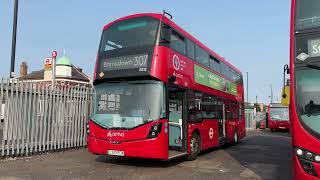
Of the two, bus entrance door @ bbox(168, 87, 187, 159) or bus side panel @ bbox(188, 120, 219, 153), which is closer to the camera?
bus entrance door @ bbox(168, 87, 187, 159)

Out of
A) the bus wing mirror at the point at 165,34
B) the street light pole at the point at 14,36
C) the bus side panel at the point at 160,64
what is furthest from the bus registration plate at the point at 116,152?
the street light pole at the point at 14,36

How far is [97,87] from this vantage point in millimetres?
11859

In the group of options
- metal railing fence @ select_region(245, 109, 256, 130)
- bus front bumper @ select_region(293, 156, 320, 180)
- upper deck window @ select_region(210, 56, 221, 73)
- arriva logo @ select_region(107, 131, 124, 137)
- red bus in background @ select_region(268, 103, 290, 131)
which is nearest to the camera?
bus front bumper @ select_region(293, 156, 320, 180)

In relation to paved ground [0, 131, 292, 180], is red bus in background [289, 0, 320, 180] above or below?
above

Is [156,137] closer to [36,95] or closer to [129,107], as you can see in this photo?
[129,107]

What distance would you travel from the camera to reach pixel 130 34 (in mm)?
11648

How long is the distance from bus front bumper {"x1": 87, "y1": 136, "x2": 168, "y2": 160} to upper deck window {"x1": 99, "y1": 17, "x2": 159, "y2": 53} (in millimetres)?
2635

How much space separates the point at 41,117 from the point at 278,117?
29.0 metres

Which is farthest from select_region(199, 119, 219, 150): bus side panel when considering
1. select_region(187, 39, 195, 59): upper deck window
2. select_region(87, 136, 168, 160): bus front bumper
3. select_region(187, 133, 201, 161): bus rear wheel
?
select_region(87, 136, 168, 160): bus front bumper

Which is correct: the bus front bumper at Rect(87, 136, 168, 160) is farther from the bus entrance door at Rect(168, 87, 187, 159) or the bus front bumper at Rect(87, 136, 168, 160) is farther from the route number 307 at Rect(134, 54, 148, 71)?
the route number 307 at Rect(134, 54, 148, 71)

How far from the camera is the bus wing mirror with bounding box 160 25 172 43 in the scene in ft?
37.0

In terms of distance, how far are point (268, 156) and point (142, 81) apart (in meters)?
6.44

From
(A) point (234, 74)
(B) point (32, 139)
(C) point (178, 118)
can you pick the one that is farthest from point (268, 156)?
(B) point (32, 139)

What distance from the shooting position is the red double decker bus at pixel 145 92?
10.9 metres
